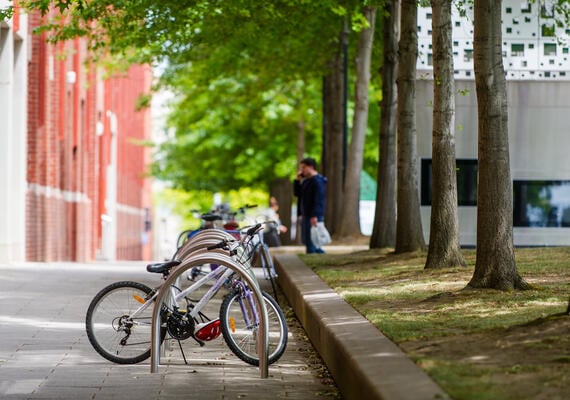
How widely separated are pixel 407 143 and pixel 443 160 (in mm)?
3162

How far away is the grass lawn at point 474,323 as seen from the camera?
7.05 m

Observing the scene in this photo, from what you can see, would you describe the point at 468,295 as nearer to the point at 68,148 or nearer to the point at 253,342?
the point at 253,342

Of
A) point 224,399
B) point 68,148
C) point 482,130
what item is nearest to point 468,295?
point 482,130

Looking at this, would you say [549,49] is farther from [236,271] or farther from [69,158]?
[69,158]

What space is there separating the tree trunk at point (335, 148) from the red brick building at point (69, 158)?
5.45 meters

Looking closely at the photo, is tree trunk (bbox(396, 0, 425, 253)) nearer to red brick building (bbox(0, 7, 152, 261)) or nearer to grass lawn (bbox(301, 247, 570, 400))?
grass lawn (bbox(301, 247, 570, 400))

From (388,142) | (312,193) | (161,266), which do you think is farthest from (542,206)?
(161,266)

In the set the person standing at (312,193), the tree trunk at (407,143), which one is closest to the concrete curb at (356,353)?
the tree trunk at (407,143)

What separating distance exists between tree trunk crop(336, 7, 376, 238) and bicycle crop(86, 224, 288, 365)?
61.0 feet

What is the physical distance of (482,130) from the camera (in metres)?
12.5

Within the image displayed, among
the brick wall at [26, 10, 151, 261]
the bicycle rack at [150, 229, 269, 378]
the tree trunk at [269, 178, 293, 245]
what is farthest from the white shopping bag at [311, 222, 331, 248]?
the tree trunk at [269, 178, 293, 245]

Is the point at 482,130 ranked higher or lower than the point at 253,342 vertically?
higher

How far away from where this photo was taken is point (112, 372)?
10.1 m

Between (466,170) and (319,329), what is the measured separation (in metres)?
11.6
